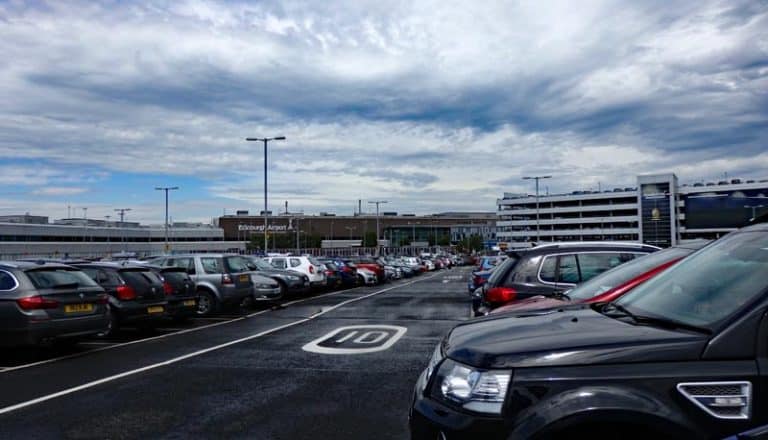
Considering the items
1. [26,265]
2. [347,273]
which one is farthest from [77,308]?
[347,273]

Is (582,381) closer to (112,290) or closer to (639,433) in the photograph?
(639,433)

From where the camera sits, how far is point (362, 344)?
10.9 meters

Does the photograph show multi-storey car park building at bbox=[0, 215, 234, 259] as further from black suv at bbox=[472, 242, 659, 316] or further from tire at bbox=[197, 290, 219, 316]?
black suv at bbox=[472, 242, 659, 316]

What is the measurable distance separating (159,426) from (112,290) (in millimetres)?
7226

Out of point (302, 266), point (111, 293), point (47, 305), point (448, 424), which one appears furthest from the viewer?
point (302, 266)

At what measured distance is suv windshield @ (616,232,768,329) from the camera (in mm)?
3106

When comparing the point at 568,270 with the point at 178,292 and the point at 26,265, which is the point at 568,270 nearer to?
the point at 26,265

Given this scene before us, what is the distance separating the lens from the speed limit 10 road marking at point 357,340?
10312 millimetres

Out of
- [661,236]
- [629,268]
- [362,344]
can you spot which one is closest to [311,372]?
[362,344]

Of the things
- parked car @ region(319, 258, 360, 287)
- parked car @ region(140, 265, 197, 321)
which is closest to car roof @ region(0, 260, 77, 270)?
parked car @ region(140, 265, 197, 321)

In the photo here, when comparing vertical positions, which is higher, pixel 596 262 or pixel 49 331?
pixel 596 262

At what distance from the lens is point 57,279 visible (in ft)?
33.4

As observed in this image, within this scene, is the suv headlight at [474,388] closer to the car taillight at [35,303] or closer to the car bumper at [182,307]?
the car taillight at [35,303]

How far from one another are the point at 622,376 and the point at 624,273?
14.8ft
